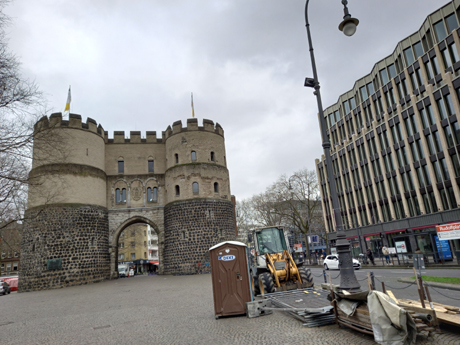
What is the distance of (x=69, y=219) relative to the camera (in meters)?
30.2

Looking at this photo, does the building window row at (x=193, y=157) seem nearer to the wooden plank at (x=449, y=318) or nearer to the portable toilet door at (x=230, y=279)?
the portable toilet door at (x=230, y=279)

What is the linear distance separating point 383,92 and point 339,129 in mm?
9945

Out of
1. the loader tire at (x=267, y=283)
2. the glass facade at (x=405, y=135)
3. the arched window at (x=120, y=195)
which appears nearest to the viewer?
the loader tire at (x=267, y=283)

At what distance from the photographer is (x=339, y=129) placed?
4694 centimetres

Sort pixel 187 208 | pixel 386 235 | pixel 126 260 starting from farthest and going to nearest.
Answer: pixel 126 260 → pixel 386 235 → pixel 187 208

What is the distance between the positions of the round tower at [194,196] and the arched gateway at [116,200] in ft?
0.32

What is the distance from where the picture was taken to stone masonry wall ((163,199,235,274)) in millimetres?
32219

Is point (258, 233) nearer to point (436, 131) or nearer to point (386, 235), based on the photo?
point (436, 131)

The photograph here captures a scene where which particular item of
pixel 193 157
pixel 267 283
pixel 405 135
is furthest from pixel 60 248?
pixel 405 135

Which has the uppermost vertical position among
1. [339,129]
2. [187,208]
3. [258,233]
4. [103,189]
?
[339,129]

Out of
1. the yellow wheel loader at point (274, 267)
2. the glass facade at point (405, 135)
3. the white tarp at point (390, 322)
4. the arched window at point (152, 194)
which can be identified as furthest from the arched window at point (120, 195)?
the white tarp at point (390, 322)

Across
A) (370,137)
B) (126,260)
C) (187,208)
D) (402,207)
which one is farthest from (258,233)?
(126,260)

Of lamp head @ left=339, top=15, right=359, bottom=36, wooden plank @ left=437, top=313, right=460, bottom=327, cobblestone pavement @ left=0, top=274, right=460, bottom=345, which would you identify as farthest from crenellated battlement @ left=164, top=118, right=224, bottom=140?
wooden plank @ left=437, top=313, right=460, bottom=327

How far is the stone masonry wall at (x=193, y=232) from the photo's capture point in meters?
32.2
